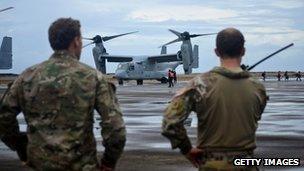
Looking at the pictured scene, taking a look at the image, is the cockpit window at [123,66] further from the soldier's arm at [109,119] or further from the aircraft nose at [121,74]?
the soldier's arm at [109,119]

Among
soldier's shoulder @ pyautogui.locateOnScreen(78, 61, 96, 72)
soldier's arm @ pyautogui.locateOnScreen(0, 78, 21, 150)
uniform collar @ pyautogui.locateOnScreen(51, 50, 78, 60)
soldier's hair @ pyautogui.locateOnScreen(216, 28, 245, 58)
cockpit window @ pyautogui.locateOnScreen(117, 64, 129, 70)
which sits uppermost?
soldier's hair @ pyautogui.locateOnScreen(216, 28, 245, 58)

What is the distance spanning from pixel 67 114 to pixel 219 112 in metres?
1.06

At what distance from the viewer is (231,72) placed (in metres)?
3.98

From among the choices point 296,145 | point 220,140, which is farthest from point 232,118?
point 296,145

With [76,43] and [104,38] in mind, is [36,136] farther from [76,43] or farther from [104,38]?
[104,38]

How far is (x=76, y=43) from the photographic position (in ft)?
13.7

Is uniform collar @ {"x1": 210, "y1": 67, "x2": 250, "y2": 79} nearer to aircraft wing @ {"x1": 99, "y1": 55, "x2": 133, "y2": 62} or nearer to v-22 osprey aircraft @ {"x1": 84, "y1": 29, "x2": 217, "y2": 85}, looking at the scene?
v-22 osprey aircraft @ {"x1": 84, "y1": 29, "x2": 217, "y2": 85}

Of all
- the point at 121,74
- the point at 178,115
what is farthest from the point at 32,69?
the point at 121,74

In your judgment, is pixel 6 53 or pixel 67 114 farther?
pixel 6 53

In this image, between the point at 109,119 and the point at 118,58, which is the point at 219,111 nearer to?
the point at 109,119

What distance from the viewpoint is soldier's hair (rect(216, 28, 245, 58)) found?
4.03 m

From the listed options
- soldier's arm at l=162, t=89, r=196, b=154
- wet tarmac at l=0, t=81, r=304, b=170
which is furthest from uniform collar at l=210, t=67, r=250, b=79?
wet tarmac at l=0, t=81, r=304, b=170

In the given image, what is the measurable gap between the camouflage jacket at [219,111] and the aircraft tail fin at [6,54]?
62728 millimetres

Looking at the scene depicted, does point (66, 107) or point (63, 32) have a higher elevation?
point (63, 32)
